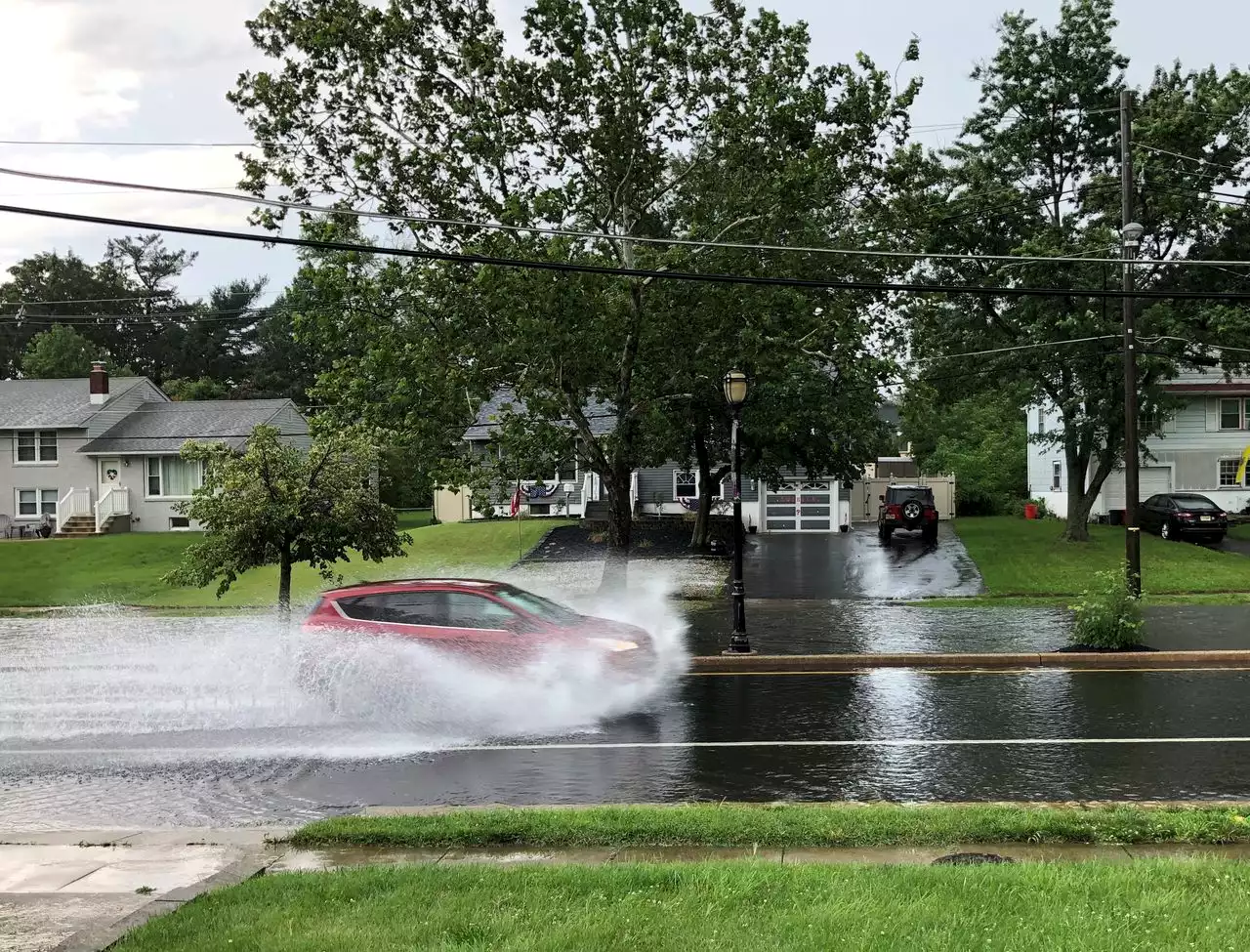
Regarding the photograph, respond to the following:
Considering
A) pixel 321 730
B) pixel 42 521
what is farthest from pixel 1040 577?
pixel 42 521

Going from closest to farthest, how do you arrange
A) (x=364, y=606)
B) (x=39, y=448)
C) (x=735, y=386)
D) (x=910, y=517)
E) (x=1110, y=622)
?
1. (x=364, y=606)
2. (x=1110, y=622)
3. (x=735, y=386)
4. (x=910, y=517)
5. (x=39, y=448)

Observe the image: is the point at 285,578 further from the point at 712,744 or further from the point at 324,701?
the point at 712,744

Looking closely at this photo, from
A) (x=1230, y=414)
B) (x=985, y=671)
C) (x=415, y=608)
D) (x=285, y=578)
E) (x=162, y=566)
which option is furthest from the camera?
(x=1230, y=414)

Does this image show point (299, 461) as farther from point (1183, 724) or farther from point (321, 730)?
point (1183, 724)

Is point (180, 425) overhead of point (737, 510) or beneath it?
overhead

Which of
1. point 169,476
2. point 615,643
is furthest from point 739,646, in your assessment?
point 169,476

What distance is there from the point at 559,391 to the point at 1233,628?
13180 mm

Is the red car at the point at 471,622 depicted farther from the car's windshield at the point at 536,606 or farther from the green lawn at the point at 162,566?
the green lawn at the point at 162,566

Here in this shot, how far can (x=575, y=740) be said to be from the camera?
1139 cm

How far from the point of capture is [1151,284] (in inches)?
1368

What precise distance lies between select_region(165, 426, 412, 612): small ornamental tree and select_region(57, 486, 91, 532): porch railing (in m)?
28.3

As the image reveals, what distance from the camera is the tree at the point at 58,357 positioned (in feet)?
236

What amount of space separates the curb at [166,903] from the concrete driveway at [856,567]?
64.6 feet

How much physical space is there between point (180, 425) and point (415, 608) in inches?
1433
